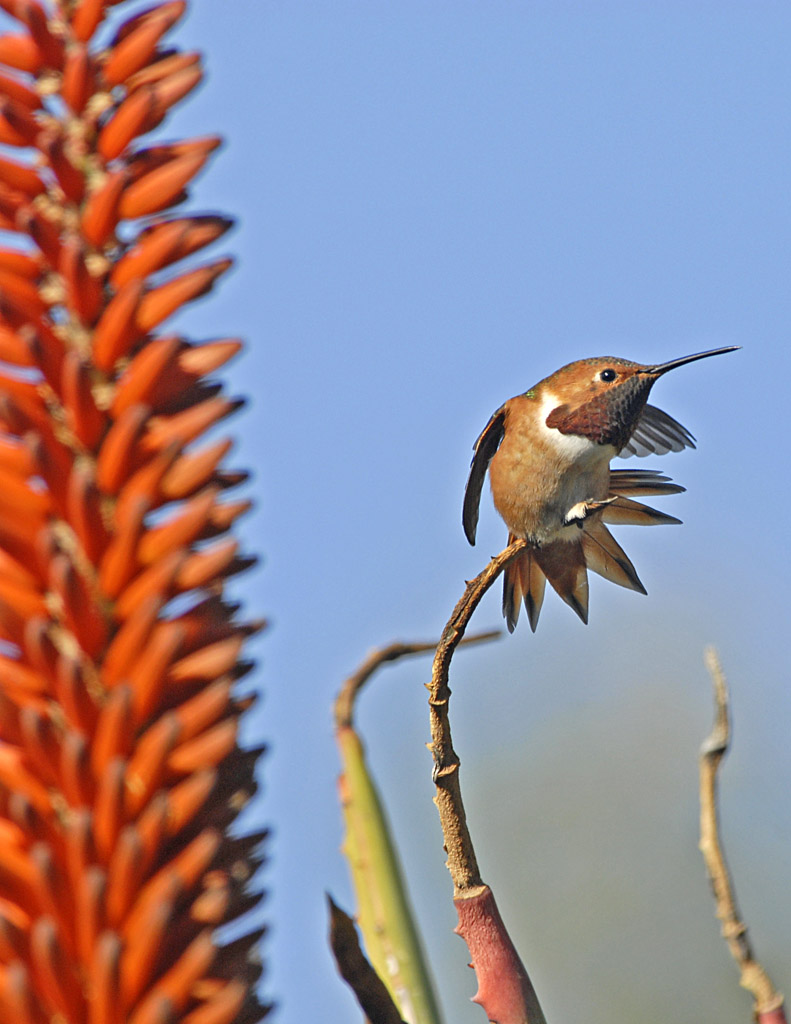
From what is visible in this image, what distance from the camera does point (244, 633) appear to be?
117 cm

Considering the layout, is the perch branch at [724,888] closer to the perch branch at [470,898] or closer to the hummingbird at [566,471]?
the perch branch at [470,898]

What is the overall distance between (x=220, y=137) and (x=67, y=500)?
393mm

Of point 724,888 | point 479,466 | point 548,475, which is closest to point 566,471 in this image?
point 548,475

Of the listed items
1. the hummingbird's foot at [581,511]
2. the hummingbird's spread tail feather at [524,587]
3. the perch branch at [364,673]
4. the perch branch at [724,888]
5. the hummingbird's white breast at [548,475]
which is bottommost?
the perch branch at [724,888]

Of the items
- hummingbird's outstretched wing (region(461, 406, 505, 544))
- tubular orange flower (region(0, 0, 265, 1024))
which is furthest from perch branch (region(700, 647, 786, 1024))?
hummingbird's outstretched wing (region(461, 406, 505, 544))

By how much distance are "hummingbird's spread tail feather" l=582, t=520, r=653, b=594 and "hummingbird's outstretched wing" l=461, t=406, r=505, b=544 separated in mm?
341

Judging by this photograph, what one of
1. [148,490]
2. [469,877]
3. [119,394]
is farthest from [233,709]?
[469,877]

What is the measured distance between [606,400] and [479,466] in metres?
0.44

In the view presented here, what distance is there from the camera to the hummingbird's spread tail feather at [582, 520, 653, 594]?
3.85 m

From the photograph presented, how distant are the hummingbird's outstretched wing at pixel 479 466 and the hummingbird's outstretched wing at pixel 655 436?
0.40 m

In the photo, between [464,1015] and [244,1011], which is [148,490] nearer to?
[244,1011]

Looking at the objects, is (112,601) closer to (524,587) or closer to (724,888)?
(724,888)

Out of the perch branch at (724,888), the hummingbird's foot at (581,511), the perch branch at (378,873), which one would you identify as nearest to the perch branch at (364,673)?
the perch branch at (378,873)

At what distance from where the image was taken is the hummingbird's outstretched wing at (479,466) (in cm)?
373
